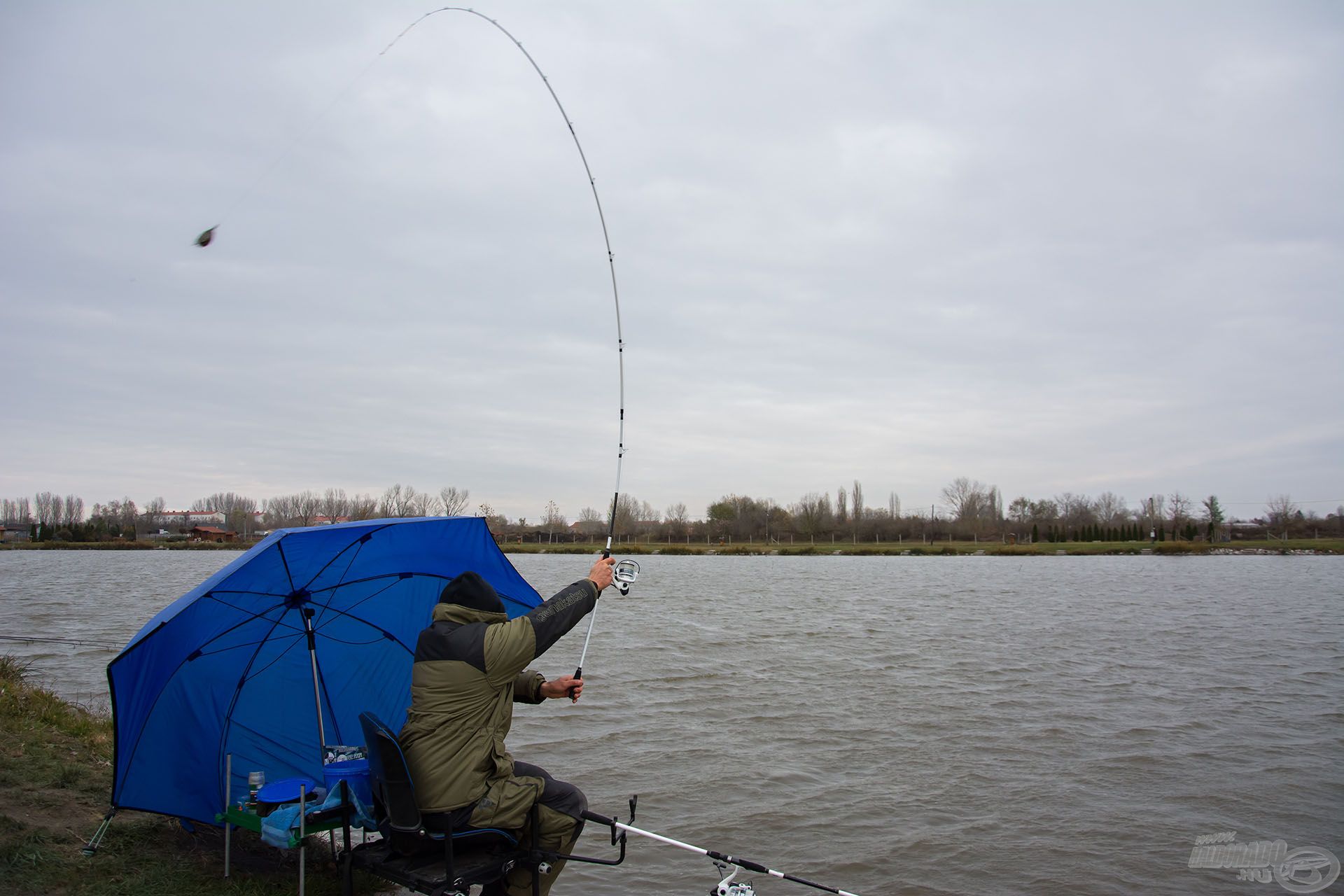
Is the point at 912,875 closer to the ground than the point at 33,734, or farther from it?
closer to the ground

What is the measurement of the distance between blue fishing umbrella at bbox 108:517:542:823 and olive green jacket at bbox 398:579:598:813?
134 centimetres

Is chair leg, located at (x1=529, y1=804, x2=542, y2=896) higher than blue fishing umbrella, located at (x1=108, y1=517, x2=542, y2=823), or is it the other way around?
blue fishing umbrella, located at (x1=108, y1=517, x2=542, y2=823)

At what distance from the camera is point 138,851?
5.63m

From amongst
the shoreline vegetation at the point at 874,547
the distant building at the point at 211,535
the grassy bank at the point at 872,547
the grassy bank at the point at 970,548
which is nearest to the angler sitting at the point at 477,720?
the shoreline vegetation at the point at 874,547

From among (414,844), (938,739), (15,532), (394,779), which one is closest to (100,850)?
(414,844)

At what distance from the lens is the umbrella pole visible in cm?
587

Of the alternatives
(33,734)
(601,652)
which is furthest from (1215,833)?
(601,652)

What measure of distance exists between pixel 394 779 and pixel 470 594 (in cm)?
99

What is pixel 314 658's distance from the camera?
6016 mm

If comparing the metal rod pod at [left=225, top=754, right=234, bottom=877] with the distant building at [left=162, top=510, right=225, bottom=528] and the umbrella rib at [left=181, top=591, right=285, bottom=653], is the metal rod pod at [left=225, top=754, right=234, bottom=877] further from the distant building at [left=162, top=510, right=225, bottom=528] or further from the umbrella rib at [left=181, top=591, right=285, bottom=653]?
the distant building at [left=162, top=510, right=225, bottom=528]

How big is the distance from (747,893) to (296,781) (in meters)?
2.88

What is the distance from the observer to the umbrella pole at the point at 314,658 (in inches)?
231

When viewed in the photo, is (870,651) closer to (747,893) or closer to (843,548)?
(747,893)

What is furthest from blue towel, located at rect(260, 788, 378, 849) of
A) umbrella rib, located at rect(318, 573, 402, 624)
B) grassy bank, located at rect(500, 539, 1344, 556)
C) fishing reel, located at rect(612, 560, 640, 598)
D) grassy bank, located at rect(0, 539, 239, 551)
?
grassy bank, located at rect(0, 539, 239, 551)
